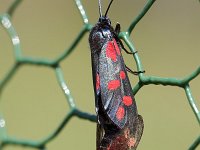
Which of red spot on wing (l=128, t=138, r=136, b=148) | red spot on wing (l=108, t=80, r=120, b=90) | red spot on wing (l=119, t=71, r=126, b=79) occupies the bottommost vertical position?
red spot on wing (l=128, t=138, r=136, b=148)

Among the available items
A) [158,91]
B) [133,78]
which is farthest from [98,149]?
[158,91]

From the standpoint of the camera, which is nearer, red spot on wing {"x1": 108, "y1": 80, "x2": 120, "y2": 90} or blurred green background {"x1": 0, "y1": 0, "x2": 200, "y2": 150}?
red spot on wing {"x1": 108, "y1": 80, "x2": 120, "y2": 90}

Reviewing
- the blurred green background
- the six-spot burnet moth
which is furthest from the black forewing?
the blurred green background

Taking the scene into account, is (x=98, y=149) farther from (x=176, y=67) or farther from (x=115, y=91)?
(x=176, y=67)

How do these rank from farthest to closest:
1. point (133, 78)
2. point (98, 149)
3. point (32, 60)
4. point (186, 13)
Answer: point (186, 13) → point (133, 78) → point (32, 60) → point (98, 149)

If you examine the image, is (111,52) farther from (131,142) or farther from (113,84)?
(131,142)

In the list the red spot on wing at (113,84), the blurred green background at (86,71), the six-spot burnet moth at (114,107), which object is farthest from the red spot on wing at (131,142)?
the blurred green background at (86,71)

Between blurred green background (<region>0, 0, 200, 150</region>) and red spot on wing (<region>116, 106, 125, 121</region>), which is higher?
blurred green background (<region>0, 0, 200, 150</region>)

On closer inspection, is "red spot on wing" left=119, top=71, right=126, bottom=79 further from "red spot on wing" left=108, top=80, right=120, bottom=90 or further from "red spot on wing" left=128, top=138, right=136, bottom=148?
"red spot on wing" left=128, top=138, right=136, bottom=148
